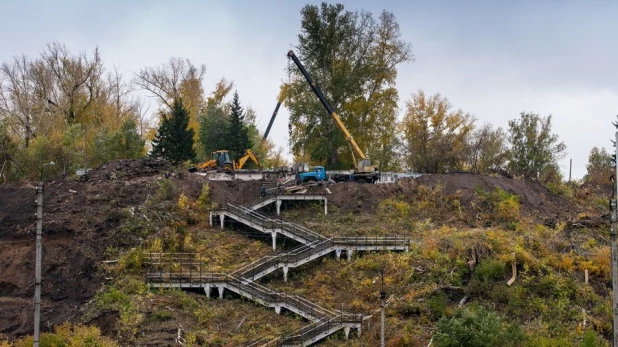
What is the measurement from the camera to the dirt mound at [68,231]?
37.7m

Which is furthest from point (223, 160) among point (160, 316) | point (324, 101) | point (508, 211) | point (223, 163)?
point (160, 316)

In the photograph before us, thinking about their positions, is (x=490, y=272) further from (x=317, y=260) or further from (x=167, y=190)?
(x=167, y=190)

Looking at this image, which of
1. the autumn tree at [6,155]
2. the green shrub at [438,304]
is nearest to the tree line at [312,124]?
the autumn tree at [6,155]

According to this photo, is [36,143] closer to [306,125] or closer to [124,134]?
[124,134]

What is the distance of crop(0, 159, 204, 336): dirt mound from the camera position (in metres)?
37.7

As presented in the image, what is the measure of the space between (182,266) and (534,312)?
55.6 ft

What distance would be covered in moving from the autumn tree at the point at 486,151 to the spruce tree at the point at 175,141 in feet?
89.8

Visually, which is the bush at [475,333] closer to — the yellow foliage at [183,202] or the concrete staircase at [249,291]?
the concrete staircase at [249,291]

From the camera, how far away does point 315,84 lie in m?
59.1

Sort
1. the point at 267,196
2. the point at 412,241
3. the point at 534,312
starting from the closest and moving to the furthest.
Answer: the point at 534,312 < the point at 412,241 < the point at 267,196

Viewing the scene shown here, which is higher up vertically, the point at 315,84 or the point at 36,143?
the point at 315,84

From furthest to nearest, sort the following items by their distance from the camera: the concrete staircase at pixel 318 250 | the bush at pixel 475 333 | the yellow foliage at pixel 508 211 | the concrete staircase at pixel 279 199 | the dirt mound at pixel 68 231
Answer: the concrete staircase at pixel 279 199 < the yellow foliage at pixel 508 211 < the concrete staircase at pixel 318 250 < the dirt mound at pixel 68 231 < the bush at pixel 475 333

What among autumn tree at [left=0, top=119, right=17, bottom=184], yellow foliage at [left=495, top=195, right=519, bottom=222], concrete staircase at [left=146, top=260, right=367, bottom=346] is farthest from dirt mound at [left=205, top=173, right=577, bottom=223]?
autumn tree at [left=0, top=119, right=17, bottom=184]

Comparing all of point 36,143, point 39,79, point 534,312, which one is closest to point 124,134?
point 36,143
